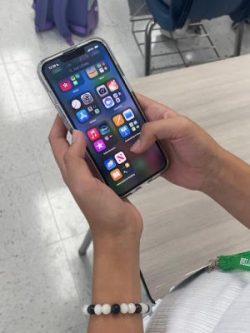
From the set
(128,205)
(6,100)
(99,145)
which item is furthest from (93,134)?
(6,100)

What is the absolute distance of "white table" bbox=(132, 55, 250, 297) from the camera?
70cm

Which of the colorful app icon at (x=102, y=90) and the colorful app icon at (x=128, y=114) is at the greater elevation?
the colorful app icon at (x=102, y=90)

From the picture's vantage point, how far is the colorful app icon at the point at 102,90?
657 millimetres

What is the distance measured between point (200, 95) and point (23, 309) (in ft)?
2.60

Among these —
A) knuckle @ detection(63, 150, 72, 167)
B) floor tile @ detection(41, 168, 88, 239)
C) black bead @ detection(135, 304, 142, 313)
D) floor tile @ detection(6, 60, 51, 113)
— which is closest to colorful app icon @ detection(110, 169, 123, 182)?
knuckle @ detection(63, 150, 72, 167)

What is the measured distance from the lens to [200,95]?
2.91ft

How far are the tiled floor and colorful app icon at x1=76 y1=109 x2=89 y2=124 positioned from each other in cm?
73

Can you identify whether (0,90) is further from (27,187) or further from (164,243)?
(164,243)

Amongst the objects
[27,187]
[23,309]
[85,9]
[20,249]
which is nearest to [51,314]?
[23,309]

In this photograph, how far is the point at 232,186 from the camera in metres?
0.64

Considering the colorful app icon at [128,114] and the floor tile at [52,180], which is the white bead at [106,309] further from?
the floor tile at [52,180]

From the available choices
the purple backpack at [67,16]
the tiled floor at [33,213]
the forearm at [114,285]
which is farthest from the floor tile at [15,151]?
the forearm at [114,285]

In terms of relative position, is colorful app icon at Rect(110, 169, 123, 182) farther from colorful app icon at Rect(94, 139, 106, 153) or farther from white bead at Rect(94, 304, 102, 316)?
white bead at Rect(94, 304, 102, 316)

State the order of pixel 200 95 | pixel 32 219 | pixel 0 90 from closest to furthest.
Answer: pixel 200 95, pixel 32 219, pixel 0 90
